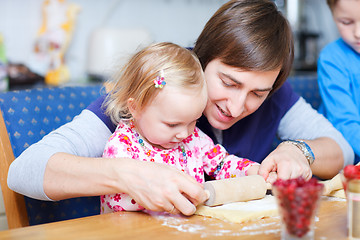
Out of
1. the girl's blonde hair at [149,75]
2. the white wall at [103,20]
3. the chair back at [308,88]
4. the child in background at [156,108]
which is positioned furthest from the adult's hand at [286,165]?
the white wall at [103,20]

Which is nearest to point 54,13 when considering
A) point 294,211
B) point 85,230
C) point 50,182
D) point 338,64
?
point 338,64

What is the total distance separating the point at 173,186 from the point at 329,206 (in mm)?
→ 417

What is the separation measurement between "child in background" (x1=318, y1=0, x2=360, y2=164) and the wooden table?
834 mm

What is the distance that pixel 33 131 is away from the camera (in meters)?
1.47

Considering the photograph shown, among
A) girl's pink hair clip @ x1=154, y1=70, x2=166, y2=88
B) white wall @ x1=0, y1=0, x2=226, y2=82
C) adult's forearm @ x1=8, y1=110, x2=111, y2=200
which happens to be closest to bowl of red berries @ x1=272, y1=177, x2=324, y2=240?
girl's pink hair clip @ x1=154, y1=70, x2=166, y2=88

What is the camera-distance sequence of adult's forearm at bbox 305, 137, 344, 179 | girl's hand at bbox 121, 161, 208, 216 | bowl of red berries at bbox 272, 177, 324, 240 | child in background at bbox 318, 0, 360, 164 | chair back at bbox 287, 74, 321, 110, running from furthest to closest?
chair back at bbox 287, 74, 321, 110 → child in background at bbox 318, 0, 360, 164 → adult's forearm at bbox 305, 137, 344, 179 → girl's hand at bbox 121, 161, 208, 216 → bowl of red berries at bbox 272, 177, 324, 240

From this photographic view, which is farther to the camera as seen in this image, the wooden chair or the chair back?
the chair back

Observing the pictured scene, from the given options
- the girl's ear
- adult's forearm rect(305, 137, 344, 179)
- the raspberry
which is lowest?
adult's forearm rect(305, 137, 344, 179)

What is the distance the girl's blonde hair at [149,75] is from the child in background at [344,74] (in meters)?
0.80

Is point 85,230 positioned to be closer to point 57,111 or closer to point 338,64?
point 57,111

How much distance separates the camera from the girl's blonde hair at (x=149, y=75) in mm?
1181

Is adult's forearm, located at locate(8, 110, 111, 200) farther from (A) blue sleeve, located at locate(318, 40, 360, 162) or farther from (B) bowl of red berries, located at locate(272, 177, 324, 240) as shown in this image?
(A) blue sleeve, located at locate(318, 40, 360, 162)

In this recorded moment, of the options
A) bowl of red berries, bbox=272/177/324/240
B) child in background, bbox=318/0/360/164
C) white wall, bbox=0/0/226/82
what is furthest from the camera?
white wall, bbox=0/0/226/82

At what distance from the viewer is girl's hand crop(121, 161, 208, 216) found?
39.1 inches
